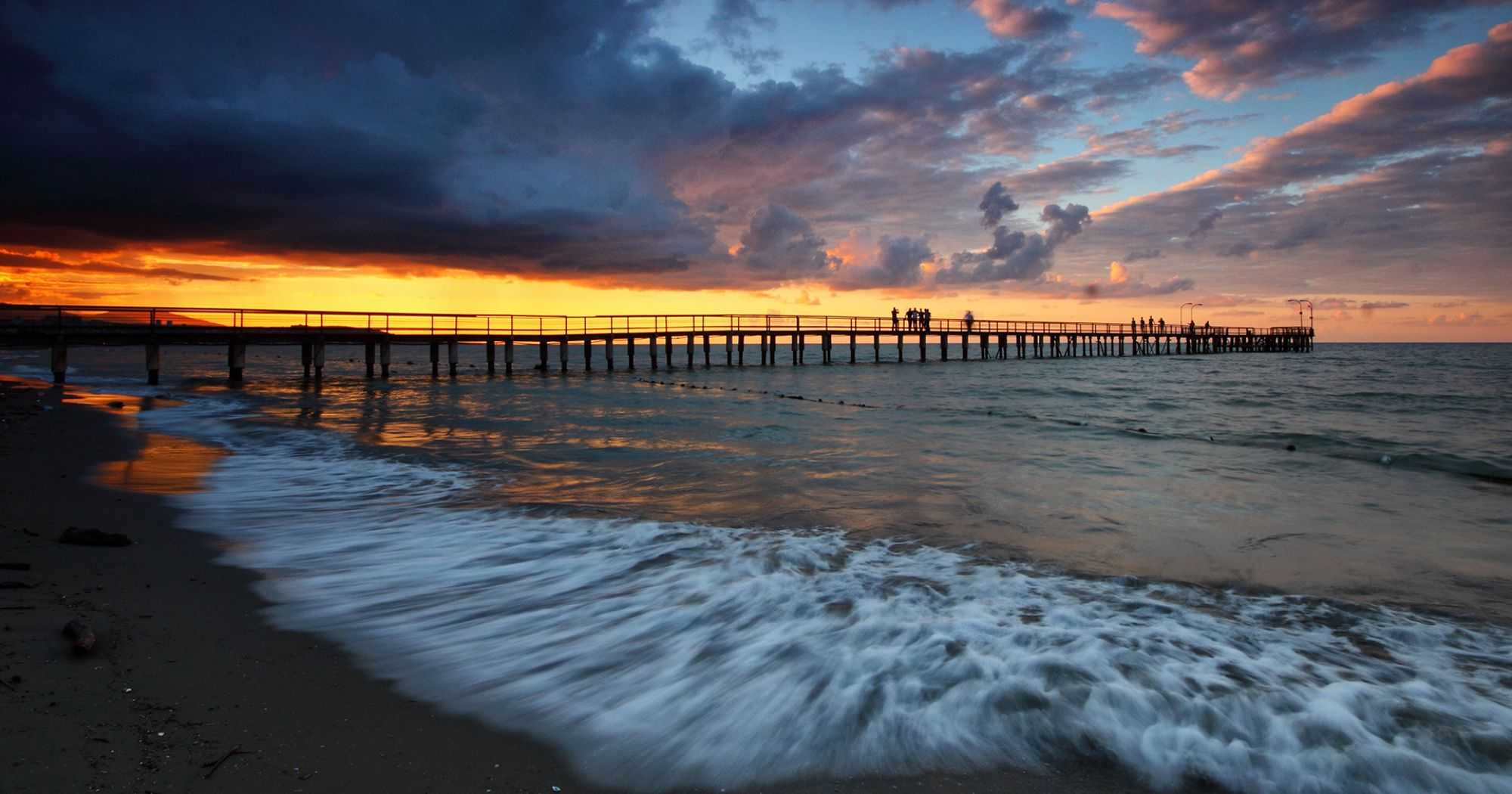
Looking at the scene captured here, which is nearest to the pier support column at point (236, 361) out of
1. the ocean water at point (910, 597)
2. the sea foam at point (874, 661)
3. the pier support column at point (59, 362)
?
the pier support column at point (59, 362)

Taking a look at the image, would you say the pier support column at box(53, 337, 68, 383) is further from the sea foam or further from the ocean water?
the sea foam

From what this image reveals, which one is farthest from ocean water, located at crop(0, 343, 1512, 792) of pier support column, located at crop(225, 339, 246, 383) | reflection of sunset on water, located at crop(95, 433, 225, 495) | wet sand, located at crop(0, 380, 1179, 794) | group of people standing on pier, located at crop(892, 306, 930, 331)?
group of people standing on pier, located at crop(892, 306, 930, 331)

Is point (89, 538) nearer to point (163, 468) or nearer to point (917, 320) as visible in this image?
point (163, 468)

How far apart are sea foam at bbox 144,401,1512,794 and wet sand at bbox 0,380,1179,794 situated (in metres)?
0.19

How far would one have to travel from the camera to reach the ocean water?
3.34m

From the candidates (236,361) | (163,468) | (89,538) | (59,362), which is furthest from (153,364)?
(89,538)

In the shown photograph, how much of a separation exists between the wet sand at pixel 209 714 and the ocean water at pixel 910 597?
0.66ft

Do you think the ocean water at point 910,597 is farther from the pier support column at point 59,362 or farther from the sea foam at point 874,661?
the pier support column at point 59,362

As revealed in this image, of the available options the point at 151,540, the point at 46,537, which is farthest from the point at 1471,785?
the point at 46,537

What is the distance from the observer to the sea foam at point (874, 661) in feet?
10.5

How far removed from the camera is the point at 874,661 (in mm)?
4160

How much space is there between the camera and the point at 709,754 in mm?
3180

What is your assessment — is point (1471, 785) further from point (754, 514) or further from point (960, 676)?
point (754, 514)

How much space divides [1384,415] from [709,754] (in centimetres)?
2730
